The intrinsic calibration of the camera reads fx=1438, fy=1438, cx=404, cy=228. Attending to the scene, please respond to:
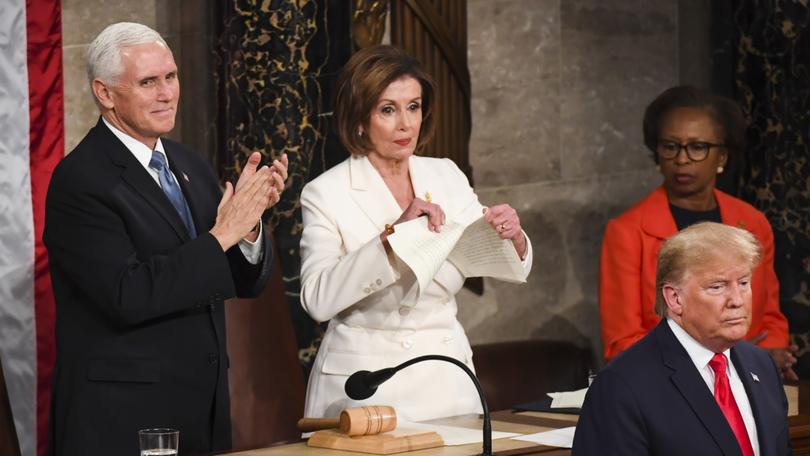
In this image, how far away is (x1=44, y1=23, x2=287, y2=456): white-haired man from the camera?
3.76 m

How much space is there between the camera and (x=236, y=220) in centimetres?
388

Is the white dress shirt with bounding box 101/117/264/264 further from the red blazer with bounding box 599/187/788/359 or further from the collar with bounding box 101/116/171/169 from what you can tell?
the red blazer with bounding box 599/187/788/359

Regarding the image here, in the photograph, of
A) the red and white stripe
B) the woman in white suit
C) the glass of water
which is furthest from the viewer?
the red and white stripe

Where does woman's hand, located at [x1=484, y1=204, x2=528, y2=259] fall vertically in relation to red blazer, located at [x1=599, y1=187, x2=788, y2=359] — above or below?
above

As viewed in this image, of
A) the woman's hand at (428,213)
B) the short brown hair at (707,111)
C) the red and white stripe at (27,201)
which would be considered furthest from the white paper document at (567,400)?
the red and white stripe at (27,201)

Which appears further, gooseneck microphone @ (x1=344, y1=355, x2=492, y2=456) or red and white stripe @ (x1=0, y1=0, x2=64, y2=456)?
red and white stripe @ (x1=0, y1=0, x2=64, y2=456)

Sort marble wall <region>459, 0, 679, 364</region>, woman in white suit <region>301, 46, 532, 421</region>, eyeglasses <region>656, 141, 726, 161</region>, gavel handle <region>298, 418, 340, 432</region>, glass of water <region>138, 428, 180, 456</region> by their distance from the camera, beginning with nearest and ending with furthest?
glass of water <region>138, 428, 180, 456</region>
gavel handle <region>298, 418, 340, 432</region>
woman in white suit <region>301, 46, 532, 421</region>
eyeglasses <region>656, 141, 726, 161</region>
marble wall <region>459, 0, 679, 364</region>

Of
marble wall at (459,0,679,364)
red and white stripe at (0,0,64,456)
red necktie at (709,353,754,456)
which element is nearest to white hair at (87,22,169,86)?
red and white stripe at (0,0,64,456)

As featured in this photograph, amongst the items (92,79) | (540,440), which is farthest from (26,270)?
(540,440)

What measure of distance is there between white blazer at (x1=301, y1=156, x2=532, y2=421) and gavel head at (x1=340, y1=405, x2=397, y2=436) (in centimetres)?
49

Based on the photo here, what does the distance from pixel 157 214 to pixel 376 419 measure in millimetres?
806

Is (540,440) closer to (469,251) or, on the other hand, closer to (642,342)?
(642,342)

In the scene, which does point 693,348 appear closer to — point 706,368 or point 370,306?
→ point 706,368

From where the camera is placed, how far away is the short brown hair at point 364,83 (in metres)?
4.42
